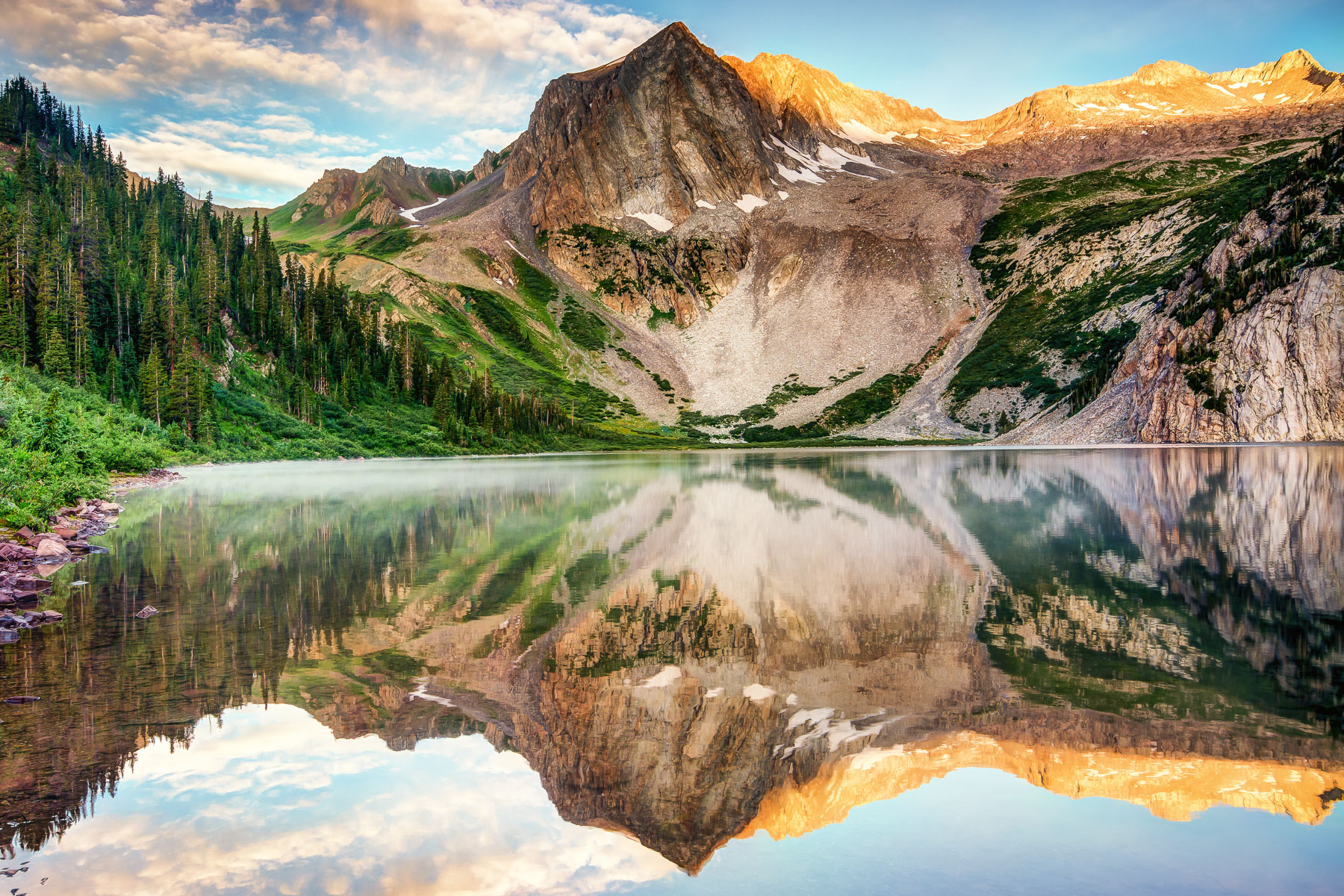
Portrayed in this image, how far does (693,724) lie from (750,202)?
191 metres

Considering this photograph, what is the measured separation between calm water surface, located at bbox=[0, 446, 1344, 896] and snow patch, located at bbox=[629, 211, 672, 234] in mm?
171852

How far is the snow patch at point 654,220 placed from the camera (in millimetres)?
181625

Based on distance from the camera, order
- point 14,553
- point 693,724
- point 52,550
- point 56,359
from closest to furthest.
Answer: point 693,724
point 14,553
point 52,550
point 56,359

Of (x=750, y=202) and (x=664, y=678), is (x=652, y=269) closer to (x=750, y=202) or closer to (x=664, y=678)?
(x=750, y=202)

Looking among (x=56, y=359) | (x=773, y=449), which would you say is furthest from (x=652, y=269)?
(x=56, y=359)

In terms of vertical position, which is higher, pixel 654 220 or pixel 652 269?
pixel 654 220

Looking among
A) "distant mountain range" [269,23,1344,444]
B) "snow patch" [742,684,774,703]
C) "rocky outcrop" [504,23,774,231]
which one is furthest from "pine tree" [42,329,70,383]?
"rocky outcrop" [504,23,774,231]

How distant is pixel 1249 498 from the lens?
1048 inches

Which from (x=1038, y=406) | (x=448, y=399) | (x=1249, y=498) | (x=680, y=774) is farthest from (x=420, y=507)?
(x=1038, y=406)

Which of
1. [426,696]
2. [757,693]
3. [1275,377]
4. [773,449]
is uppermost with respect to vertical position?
[1275,377]

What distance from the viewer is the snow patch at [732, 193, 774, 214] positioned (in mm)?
185625

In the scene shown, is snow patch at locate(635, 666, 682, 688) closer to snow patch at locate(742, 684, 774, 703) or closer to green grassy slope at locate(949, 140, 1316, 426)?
snow patch at locate(742, 684, 774, 703)

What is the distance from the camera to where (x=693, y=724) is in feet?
26.4

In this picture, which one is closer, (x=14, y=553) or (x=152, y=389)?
(x=14, y=553)
